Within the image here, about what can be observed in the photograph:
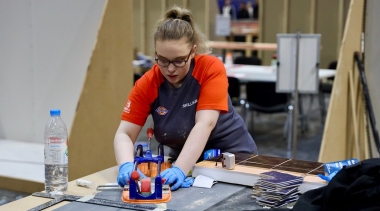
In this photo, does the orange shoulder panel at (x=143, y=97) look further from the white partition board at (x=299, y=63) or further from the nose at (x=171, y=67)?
the white partition board at (x=299, y=63)

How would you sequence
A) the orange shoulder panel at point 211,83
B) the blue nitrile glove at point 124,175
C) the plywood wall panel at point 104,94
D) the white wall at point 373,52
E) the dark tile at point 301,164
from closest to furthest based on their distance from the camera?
the blue nitrile glove at point 124,175 → the dark tile at point 301,164 → the orange shoulder panel at point 211,83 → the plywood wall panel at point 104,94 → the white wall at point 373,52

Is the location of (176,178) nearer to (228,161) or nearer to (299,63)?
(228,161)

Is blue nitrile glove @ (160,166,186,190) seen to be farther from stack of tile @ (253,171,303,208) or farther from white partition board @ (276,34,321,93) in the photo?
white partition board @ (276,34,321,93)

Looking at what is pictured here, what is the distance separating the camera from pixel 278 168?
1.96 m

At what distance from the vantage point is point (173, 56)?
6.56ft

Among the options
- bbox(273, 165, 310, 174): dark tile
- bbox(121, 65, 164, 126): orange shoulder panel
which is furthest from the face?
bbox(273, 165, 310, 174): dark tile

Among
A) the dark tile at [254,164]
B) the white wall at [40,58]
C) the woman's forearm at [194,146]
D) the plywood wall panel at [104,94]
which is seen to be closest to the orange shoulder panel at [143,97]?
the woman's forearm at [194,146]

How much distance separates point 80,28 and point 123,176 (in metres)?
2.19

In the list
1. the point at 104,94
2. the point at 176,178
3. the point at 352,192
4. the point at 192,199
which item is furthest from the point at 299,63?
the point at 352,192

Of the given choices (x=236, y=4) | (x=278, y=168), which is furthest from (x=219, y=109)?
(x=236, y=4)

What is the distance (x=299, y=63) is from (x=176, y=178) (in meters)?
3.32

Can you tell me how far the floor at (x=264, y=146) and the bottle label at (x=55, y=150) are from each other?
1.04 meters

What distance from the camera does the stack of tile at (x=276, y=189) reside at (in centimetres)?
170

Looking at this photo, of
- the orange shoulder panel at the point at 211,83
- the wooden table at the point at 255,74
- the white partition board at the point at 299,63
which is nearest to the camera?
the orange shoulder panel at the point at 211,83
